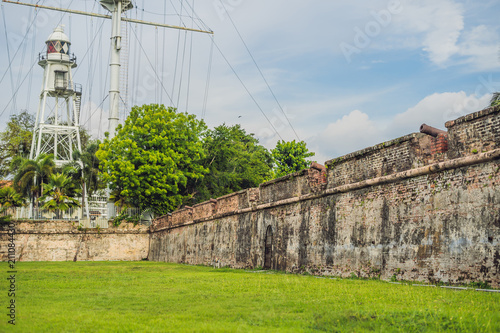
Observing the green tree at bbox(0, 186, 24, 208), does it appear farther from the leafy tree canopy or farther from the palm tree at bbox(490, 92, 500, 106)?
the palm tree at bbox(490, 92, 500, 106)

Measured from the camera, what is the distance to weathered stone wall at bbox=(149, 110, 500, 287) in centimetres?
863

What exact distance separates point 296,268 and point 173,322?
9130 mm

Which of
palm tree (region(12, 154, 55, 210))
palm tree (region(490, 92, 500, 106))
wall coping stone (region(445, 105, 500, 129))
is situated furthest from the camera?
palm tree (region(12, 154, 55, 210))

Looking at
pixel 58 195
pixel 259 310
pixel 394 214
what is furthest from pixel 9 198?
pixel 259 310

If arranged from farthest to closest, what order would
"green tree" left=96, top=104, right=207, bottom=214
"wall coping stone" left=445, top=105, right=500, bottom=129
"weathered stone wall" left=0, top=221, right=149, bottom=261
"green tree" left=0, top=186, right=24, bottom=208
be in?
"green tree" left=0, top=186, right=24, bottom=208, "green tree" left=96, top=104, right=207, bottom=214, "weathered stone wall" left=0, top=221, right=149, bottom=261, "wall coping stone" left=445, top=105, right=500, bottom=129

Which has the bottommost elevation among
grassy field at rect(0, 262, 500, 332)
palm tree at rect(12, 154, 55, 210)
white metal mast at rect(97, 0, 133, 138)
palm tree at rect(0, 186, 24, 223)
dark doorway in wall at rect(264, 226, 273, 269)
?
grassy field at rect(0, 262, 500, 332)

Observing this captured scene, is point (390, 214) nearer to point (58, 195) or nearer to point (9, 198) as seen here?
point (58, 195)

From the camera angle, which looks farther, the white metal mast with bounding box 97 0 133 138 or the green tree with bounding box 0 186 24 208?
the white metal mast with bounding box 97 0 133 138

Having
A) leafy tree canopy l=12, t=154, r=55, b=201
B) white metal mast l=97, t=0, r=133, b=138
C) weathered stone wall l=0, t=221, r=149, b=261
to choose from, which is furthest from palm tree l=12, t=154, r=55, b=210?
weathered stone wall l=0, t=221, r=149, b=261

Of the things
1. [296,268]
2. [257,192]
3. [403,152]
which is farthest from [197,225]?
[403,152]

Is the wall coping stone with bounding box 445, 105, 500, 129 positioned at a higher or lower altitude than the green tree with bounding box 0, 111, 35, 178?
lower

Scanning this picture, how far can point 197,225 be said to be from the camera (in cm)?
2431

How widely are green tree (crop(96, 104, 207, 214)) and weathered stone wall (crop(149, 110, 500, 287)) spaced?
16.1 metres

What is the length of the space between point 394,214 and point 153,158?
23.2 m
